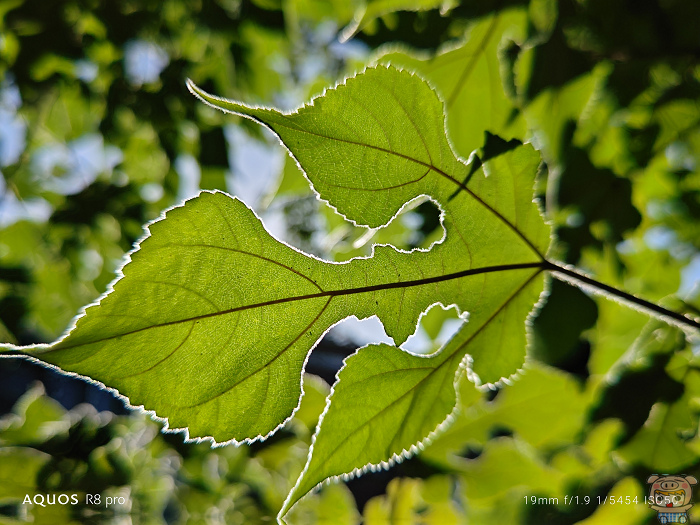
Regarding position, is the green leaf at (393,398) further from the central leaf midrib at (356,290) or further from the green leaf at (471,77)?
the green leaf at (471,77)

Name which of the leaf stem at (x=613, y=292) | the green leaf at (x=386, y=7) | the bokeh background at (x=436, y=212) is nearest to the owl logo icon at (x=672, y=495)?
the bokeh background at (x=436, y=212)

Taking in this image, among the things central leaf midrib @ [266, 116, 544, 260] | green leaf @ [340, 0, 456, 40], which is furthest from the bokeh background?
central leaf midrib @ [266, 116, 544, 260]

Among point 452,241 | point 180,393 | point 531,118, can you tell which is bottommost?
Result: point 180,393

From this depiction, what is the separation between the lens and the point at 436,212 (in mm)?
765

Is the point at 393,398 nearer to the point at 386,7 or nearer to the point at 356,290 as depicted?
the point at 356,290

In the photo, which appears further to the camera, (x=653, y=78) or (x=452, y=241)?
(x=653, y=78)

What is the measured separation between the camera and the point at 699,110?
0.77 metres

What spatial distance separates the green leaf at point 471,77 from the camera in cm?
65

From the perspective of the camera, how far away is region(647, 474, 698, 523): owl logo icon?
2.23 ft

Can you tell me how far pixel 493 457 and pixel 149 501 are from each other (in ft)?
2.23

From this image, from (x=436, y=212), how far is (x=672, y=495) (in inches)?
19.7

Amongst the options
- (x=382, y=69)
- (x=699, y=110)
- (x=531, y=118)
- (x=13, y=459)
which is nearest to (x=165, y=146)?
(x=13, y=459)

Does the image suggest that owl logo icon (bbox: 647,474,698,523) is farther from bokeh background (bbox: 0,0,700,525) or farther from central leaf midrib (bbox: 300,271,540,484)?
central leaf midrib (bbox: 300,271,540,484)

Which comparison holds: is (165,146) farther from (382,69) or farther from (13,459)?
(382,69)
